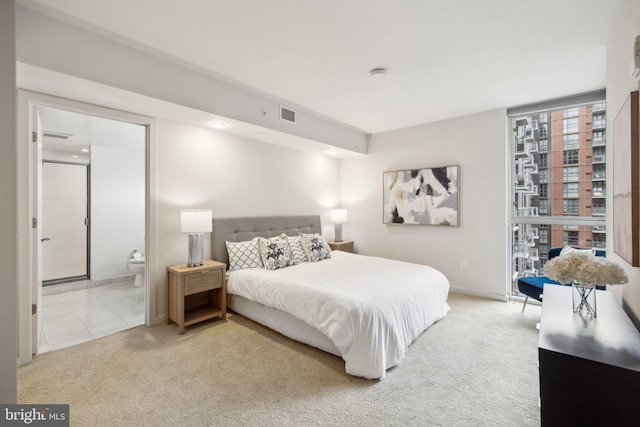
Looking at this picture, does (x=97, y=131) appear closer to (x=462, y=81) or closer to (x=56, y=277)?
(x=56, y=277)

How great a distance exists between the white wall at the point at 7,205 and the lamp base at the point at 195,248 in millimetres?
1599

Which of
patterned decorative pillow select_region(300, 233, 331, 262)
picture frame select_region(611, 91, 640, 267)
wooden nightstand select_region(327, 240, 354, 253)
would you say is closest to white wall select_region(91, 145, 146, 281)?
patterned decorative pillow select_region(300, 233, 331, 262)

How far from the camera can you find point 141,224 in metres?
5.35

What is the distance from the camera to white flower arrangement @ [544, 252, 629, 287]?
58.2 inches

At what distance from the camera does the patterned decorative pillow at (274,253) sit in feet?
11.4

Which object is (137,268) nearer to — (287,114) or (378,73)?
(287,114)

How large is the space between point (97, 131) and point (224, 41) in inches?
112

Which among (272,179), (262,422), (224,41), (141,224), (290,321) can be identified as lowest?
(262,422)

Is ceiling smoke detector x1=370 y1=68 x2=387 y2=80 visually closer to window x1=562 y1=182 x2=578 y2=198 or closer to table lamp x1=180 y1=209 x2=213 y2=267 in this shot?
table lamp x1=180 y1=209 x2=213 y2=267

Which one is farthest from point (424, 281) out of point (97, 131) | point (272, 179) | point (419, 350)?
point (97, 131)

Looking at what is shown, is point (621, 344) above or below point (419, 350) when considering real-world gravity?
above

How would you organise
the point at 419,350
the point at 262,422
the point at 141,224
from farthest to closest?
1. the point at 141,224
2. the point at 419,350
3. the point at 262,422

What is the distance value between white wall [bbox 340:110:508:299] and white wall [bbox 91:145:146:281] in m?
4.12

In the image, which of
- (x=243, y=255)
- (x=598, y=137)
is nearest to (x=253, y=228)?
(x=243, y=255)
